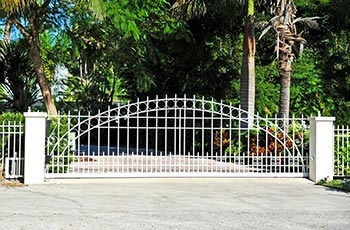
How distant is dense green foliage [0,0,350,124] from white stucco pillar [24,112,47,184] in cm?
691

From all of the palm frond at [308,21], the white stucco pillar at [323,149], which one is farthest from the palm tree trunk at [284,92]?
the white stucco pillar at [323,149]

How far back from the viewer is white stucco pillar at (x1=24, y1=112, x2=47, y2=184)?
41.1 ft

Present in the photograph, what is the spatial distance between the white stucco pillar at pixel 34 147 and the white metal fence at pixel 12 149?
32cm

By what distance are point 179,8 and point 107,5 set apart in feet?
10.7

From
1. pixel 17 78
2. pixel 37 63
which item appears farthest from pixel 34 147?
pixel 17 78

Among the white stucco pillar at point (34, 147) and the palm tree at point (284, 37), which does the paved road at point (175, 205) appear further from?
the palm tree at point (284, 37)

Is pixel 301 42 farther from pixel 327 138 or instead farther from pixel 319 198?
pixel 319 198

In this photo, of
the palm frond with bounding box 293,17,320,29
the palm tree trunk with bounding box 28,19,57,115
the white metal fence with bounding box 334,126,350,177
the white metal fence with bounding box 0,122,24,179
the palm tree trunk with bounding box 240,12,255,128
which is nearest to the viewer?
the white metal fence with bounding box 0,122,24,179

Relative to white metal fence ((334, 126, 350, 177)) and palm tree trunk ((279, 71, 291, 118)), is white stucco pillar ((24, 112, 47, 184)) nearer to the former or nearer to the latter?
white metal fence ((334, 126, 350, 177))

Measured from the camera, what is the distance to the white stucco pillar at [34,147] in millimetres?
12531

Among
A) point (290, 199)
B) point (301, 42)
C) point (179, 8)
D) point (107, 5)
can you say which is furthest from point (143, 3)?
point (290, 199)

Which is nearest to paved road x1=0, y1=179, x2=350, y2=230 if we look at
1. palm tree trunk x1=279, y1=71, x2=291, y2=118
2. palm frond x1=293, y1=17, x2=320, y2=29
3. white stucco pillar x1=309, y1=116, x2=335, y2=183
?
white stucco pillar x1=309, y1=116, x2=335, y2=183

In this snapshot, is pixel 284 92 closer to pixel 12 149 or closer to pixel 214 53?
pixel 214 53

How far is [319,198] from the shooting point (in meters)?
11.0
